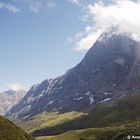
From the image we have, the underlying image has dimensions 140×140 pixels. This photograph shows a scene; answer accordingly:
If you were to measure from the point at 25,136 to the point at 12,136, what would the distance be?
39.4ft

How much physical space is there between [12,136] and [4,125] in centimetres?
1106

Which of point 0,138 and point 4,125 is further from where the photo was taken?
point 4,125

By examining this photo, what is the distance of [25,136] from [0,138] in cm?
2064

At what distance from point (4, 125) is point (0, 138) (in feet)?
56.3

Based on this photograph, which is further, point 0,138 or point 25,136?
point 25,136

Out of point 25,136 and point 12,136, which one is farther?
point 25,136

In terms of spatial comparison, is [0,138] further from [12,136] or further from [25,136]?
[25,136]

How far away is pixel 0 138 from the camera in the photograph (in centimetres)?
15188

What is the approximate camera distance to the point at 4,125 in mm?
168750

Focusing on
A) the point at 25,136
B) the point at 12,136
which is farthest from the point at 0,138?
the point at 25,136

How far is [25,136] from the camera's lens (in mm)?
170625

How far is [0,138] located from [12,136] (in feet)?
28.4
